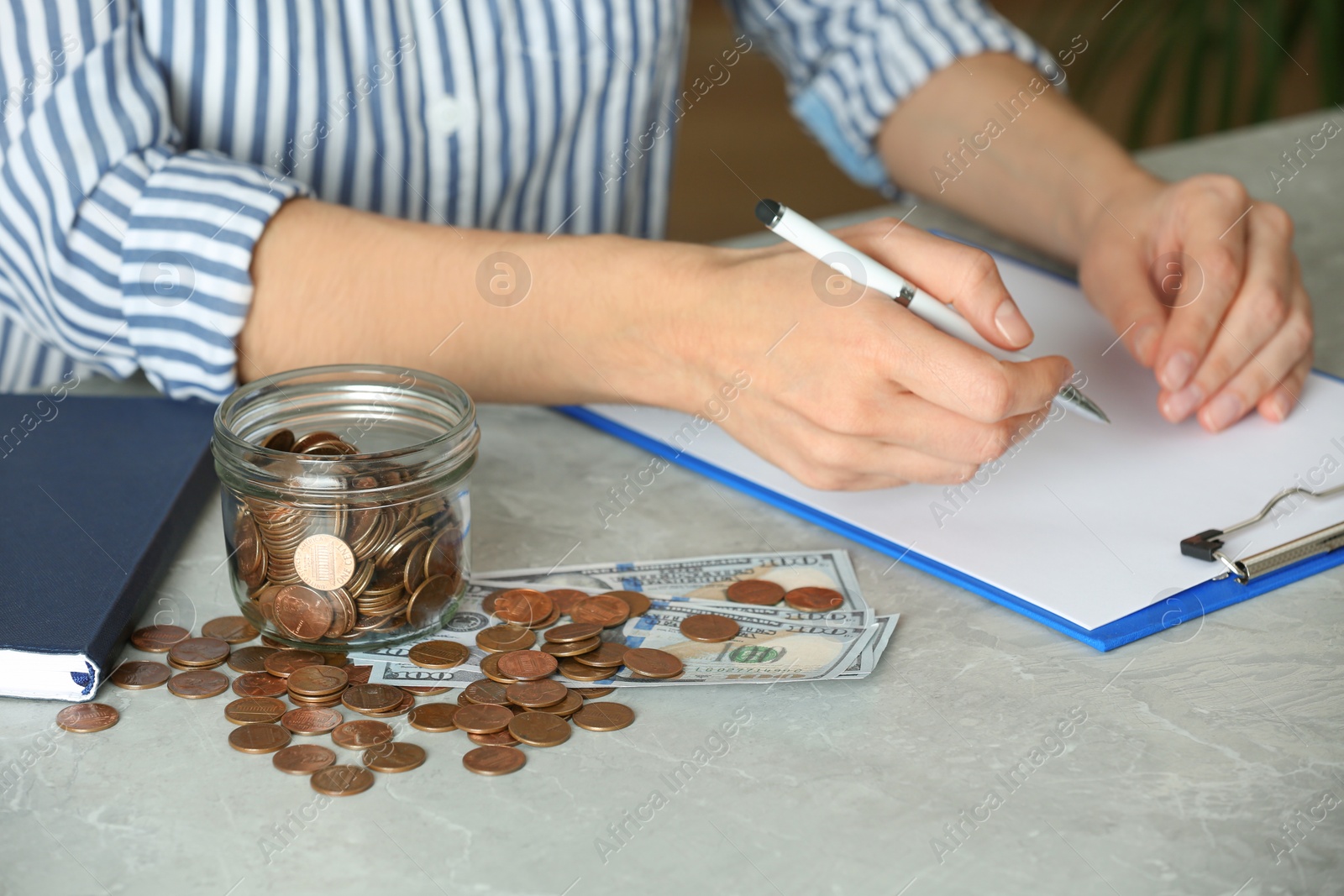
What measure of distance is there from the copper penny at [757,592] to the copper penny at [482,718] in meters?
0.20

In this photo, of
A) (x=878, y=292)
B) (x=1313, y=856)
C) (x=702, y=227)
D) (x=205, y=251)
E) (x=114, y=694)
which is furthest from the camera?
(x=702, y=227)

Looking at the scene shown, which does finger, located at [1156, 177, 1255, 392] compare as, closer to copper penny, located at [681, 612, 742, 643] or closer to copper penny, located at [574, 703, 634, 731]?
copper penny, located at [681, 612, 742, 643]

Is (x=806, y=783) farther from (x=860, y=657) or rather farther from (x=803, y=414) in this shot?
(x=803, y=414)

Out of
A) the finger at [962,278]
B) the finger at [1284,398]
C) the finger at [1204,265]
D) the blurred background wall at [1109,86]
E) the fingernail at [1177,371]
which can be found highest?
the finger at [962,278]

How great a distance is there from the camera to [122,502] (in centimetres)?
92

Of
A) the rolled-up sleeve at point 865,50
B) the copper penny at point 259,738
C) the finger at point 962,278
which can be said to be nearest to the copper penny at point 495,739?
the copper penny at point 259,738

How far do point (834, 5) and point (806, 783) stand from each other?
1.19m

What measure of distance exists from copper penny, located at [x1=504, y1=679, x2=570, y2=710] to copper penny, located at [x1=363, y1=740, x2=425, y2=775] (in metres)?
0.06

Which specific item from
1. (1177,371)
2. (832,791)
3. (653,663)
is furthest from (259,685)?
(1177,371)

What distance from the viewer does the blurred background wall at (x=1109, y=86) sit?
→ 125 inches

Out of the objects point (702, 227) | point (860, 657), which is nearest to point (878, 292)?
point (860, 657)

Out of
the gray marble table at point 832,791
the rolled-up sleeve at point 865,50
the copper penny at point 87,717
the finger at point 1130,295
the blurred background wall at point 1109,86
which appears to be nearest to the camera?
the gray marble table at point 832,791

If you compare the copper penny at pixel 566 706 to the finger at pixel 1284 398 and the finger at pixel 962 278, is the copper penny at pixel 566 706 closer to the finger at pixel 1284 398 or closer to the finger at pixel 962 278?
the finger at pixel 962 278

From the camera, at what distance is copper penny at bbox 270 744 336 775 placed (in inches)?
27.5
